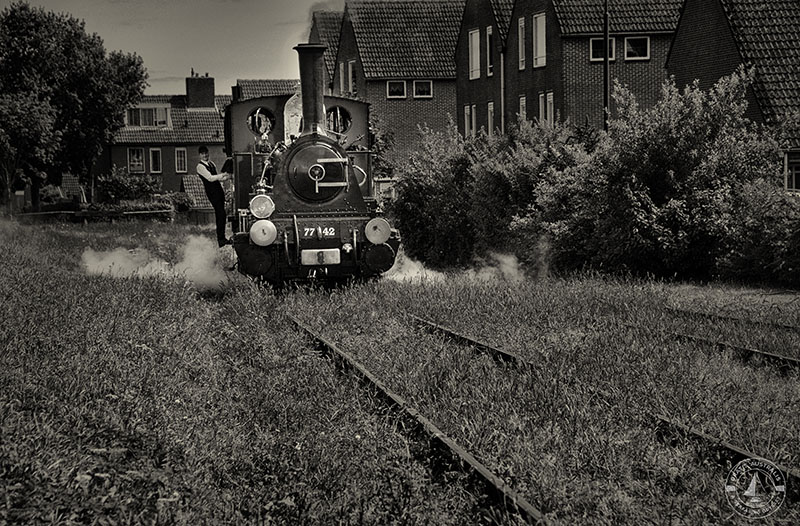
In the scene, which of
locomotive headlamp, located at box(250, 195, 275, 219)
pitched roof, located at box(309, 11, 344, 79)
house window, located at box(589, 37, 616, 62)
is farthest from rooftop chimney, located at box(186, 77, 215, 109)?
locomotive headlamp, located at box(250, 195, 275, 219)

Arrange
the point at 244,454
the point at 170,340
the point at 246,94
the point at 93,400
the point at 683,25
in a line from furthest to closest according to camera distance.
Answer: the point at 246,94
the point at 683,25
the point at 170,340
the point at 93,400
the point at 244,454

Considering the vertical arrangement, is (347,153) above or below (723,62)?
below

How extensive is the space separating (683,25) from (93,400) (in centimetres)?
2993

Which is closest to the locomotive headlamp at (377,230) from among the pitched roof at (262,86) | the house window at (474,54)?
the house window at (474,54)

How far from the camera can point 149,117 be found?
254ft

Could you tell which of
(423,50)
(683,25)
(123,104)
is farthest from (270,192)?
(123,104)

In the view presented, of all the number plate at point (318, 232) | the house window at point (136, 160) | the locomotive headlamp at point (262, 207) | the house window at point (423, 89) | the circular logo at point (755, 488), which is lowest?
the circular logo at point (755, 488)

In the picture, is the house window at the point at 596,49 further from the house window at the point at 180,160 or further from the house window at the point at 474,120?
the house window at the point at 180,160

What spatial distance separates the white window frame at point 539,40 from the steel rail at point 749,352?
28.9 metres

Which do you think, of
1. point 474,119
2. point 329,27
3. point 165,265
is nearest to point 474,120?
point 474,119

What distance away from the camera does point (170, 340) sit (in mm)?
11219

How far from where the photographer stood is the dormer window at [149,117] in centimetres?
7719

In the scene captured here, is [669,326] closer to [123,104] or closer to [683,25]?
[683,25]

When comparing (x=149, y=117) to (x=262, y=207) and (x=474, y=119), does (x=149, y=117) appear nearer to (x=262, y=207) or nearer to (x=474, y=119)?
(x=474, y=119)
